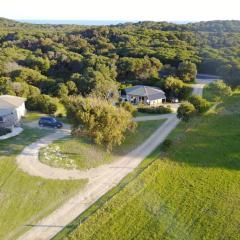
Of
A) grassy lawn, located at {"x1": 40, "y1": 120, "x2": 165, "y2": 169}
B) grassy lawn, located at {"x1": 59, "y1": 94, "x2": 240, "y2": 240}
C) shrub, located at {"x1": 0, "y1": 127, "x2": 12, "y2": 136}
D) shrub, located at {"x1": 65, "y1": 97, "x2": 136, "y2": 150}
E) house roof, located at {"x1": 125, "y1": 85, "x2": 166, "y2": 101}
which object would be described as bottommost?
house roof, located at {"x1": 125, "y1": 85, "x2": 166, "y2": 101}

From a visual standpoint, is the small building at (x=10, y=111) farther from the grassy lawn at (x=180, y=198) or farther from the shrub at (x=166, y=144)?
the grassy lawn at (x=180, y=198)

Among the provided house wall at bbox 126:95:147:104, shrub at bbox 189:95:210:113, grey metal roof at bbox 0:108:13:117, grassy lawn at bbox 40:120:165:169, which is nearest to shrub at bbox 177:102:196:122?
shrub at bbox 189:95:210:113

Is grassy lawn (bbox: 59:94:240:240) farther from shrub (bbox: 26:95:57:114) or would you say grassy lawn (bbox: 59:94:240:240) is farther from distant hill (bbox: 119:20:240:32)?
distant hill (bbox: 119:20:240:32)

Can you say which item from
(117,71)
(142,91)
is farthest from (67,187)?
(117,71)

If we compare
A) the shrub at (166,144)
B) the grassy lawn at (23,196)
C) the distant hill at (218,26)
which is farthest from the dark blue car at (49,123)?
the distant hill at (218,26)

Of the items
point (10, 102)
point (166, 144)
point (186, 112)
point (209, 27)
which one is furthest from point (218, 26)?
point (166, 144)

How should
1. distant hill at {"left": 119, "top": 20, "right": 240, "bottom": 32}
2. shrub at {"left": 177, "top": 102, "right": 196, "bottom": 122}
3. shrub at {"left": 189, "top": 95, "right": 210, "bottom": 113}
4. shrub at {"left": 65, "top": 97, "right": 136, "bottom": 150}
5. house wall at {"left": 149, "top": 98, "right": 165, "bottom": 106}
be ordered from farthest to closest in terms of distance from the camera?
distant hill at {"left": 119, "top": 20, "right": 240, "bottom": 32} < house wall at {"left": 149, "top": 98, "right": 165, "bottom": 106} < shrub at {"left": 189, "top": 95, "right": 210, "bottom": 113} < shrub at {"left": 177, "top": 102, "right": 196, "bottom": 122} < shrub at {"left": 65, "top": 97, "right": 136, "bottom": 150}
